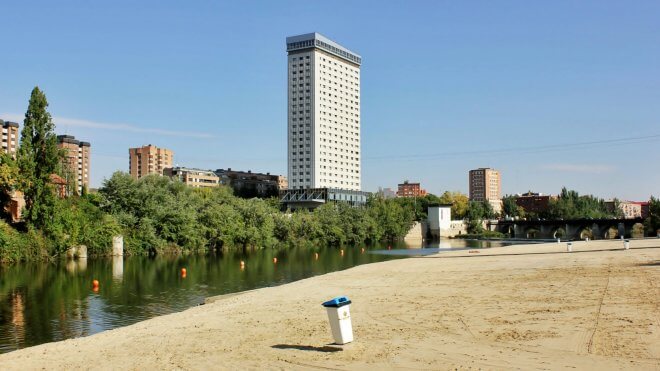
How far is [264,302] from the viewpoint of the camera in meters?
30.0

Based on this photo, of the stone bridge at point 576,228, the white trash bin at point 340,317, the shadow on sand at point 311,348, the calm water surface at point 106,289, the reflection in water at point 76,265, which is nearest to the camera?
the white trash bin at point 340,317

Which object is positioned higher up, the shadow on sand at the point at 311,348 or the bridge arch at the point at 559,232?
the shadow on sand at the point at 311,348

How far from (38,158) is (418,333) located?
67.3 m

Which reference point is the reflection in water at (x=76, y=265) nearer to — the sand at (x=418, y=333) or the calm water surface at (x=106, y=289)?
the calm water surface at (x=106, y=289)

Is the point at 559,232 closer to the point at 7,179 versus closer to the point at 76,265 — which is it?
the point at 76,265

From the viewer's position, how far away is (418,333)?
60.5 feet

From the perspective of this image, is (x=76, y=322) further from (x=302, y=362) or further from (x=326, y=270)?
(x=326, y=270)

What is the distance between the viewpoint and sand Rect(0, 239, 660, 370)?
1490 centimetres

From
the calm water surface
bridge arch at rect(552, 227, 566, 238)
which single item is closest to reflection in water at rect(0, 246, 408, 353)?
the calm water surface

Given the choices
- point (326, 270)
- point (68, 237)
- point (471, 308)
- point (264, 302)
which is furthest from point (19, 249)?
point (471, 308)

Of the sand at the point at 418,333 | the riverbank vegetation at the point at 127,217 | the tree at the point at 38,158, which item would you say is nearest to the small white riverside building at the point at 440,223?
the riverbank vegetation at the point at 127,217

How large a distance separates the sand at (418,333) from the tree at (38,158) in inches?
1960

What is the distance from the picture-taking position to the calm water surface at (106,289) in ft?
96.0

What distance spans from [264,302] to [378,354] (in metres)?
15.2
